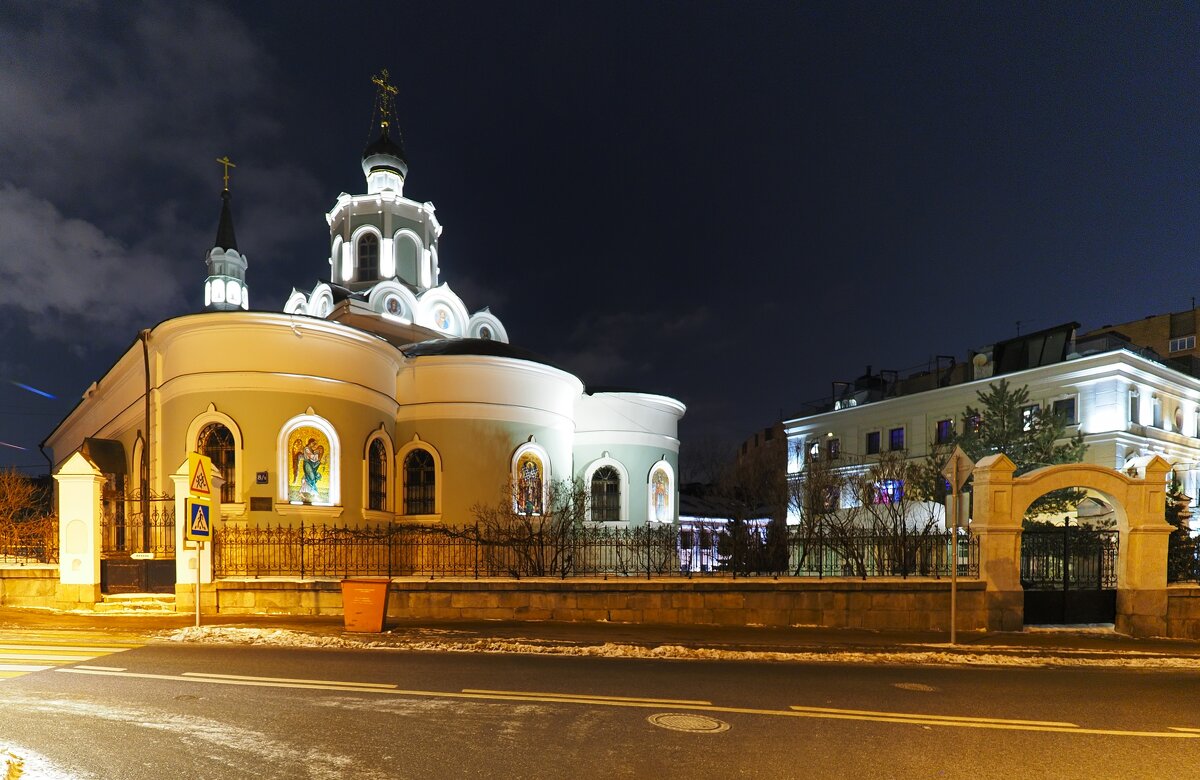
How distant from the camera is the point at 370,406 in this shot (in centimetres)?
2209

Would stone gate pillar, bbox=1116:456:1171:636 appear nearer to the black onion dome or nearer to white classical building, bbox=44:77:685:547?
white classical building, bbox=44:77:685:547

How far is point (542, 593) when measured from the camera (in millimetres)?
13430

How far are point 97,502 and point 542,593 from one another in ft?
31.0

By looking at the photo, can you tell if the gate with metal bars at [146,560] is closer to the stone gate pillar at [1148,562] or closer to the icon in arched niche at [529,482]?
the icon in arched niche at [529,482]

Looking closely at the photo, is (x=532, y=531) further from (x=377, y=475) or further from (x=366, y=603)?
(x=377, y=475)

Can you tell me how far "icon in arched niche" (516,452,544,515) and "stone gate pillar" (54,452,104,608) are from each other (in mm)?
11943

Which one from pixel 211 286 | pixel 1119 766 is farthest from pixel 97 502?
pixel 211 286

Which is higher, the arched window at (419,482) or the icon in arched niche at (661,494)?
the arched window at (419,482)

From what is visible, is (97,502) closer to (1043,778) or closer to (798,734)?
(798,734)

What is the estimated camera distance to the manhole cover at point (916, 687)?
8.46 metres

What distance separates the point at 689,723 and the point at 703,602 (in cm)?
642

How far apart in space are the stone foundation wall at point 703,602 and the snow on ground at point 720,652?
1.72 m

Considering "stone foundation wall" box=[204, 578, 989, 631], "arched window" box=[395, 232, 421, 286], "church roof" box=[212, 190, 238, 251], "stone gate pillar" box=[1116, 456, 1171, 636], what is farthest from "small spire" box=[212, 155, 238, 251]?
"stone gate pillar" box=[1116, 456, 1171, 636]

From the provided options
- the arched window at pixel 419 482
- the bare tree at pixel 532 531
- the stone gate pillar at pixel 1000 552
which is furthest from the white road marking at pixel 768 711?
the arched window at pixel 419 482
